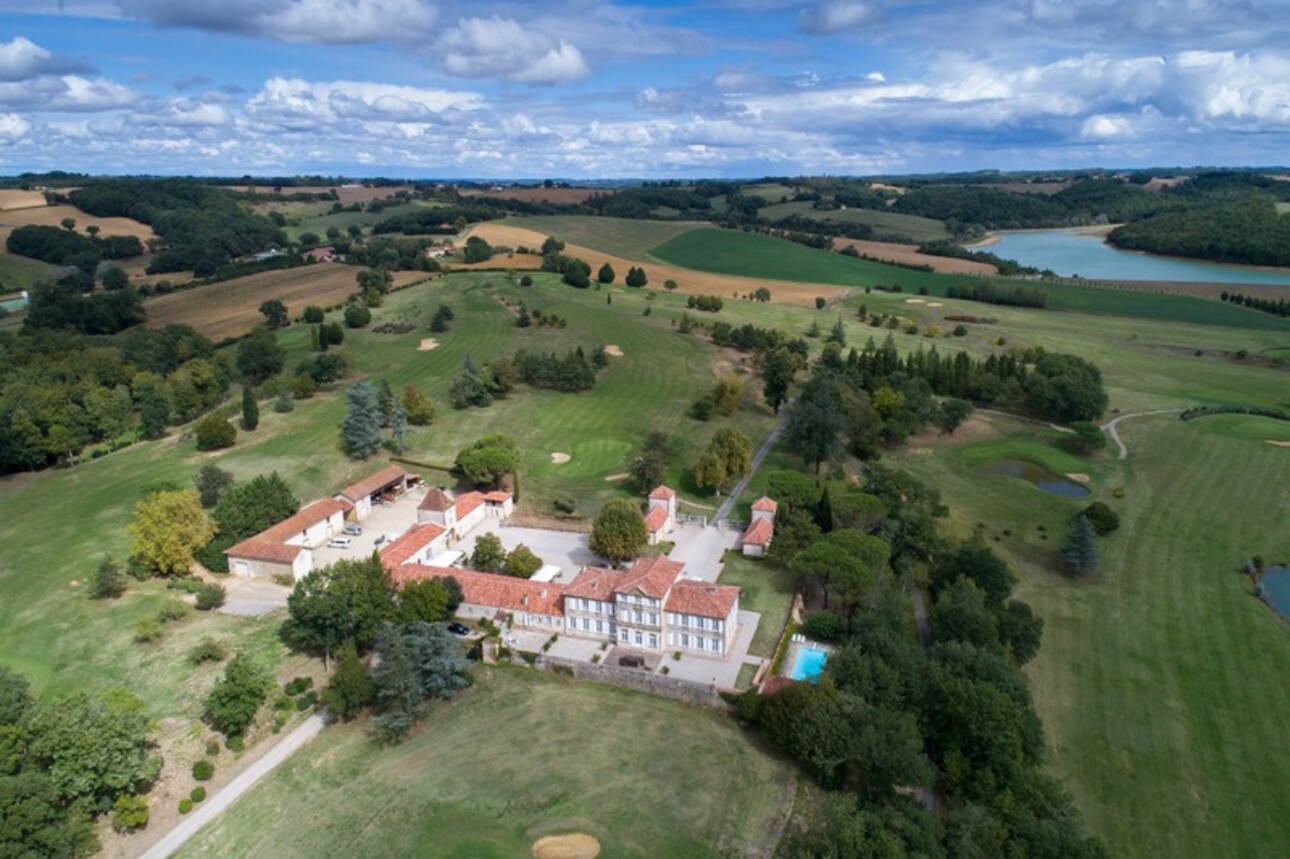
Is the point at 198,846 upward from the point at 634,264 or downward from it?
downward

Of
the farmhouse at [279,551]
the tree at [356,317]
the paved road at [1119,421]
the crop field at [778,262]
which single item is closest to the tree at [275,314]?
the tree at [356,317]

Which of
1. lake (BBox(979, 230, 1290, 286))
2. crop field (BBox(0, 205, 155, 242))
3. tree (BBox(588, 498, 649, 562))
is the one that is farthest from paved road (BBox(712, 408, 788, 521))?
crop field (BBox(0, 205, 155, 242))

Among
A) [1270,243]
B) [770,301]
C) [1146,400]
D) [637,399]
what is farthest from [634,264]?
[1270,243]

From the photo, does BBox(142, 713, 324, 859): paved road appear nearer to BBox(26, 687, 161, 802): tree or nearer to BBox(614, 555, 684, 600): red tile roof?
BBox(26, 687, 161, 802): tree

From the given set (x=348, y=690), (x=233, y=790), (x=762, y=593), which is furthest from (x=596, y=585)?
(x=233, y=790)

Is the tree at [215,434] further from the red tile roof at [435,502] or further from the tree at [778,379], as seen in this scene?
the tree at [778,379]

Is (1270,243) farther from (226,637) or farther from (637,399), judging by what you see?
(226,637)

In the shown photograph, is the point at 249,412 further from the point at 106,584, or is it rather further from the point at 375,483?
the point at 106,584
